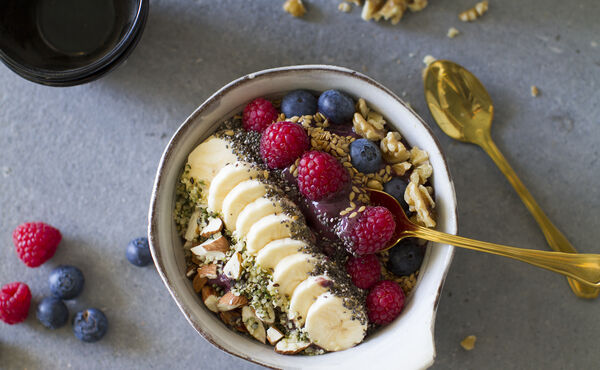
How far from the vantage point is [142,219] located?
1.57 metres


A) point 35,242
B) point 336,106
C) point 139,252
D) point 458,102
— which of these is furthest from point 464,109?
point 35,242

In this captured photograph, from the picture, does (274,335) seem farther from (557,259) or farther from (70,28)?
(70,28)

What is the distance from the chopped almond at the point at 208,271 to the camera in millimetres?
1303

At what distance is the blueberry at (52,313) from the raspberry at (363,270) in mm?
909

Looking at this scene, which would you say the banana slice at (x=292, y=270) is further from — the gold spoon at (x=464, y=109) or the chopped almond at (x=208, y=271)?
the gold spoon at (x=464, y=109)

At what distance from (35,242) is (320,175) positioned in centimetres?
93

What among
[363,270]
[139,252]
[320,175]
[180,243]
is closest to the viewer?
[320,175]

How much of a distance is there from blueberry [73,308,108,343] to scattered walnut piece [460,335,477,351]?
1103 millimetres

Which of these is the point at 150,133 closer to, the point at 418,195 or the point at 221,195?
the point at 221,195

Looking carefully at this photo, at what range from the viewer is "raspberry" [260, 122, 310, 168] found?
48.6 inches

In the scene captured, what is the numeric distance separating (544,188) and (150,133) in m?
1.25

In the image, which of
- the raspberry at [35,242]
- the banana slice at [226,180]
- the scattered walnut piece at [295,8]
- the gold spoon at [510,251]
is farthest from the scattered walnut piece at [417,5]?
the raspberry at [35,242]

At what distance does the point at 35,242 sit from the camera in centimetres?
151

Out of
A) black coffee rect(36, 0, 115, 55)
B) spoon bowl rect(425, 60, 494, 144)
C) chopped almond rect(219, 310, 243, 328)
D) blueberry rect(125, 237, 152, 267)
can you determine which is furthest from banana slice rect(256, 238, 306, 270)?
black coffee rect(36, 0, 115, 55)
